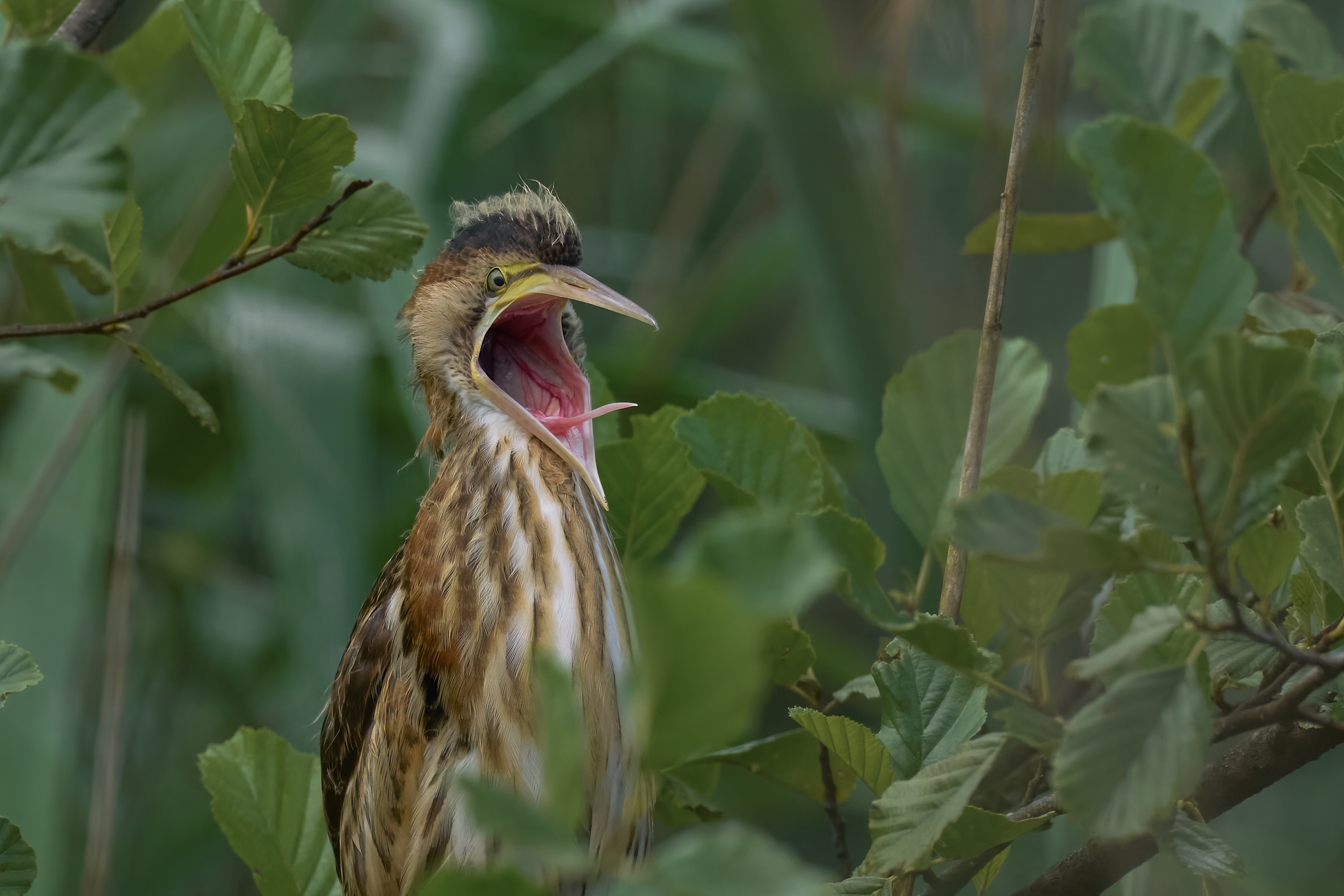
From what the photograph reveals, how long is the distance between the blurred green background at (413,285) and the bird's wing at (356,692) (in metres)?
0.30

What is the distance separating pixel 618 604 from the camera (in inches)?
24.3

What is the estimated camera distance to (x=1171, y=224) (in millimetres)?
298

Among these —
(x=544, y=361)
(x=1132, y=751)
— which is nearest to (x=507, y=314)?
(x=544, y=361)

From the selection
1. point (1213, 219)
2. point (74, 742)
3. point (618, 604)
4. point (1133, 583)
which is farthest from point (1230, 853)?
point (74, 742)

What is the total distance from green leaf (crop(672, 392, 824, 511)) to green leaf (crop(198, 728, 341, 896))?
0.24 meters

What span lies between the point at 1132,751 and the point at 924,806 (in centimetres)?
9

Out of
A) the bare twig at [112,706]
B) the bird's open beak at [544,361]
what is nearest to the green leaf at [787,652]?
the bird's open beak at [544,361]

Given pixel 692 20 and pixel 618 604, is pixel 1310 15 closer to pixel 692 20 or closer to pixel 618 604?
pixel 618 604

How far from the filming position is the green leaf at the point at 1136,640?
30 cm

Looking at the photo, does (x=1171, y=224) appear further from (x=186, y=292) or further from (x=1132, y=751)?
(x=186, y=292)

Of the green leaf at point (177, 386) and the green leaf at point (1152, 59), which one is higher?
→ the green leaf at point (1152, 59)

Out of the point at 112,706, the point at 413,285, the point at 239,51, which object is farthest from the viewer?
the point at 413,285

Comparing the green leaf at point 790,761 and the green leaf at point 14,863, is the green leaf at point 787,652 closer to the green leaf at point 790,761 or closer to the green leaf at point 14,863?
the green leaf at point 790,761

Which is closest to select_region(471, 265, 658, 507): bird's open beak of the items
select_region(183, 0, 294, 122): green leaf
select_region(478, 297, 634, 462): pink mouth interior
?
select_region(478, 297, 634, 462): pink mouth interior
